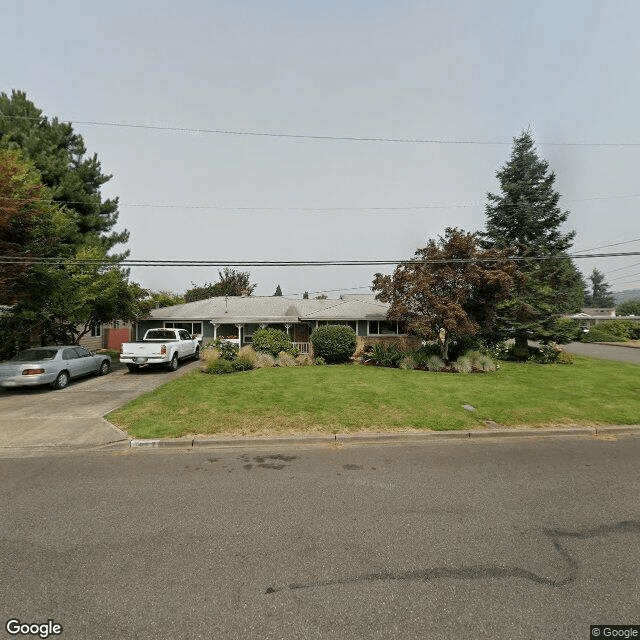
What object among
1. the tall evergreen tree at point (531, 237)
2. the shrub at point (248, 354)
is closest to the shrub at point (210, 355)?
the shrub at point (248, 354)

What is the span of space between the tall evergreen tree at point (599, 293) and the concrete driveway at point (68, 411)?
124212mm

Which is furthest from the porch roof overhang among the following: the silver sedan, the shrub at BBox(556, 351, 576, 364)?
the shrub at BBox(556, 351, 576, 364)

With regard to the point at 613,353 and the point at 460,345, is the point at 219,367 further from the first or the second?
the point at 613,353

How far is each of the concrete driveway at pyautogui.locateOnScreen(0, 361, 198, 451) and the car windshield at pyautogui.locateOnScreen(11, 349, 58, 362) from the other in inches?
44.6

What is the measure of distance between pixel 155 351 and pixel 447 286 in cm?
1392

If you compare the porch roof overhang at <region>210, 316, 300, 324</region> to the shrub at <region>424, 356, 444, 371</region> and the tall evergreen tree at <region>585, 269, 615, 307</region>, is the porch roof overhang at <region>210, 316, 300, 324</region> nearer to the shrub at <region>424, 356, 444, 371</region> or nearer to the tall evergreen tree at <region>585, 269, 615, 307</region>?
the shrub at <region>424, 356, 444, 371</region>

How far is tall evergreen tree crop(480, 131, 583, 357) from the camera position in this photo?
720 inches

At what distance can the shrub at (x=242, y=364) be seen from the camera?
14.2 meters

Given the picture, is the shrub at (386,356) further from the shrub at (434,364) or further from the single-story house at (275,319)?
the single-story house at (275,319)

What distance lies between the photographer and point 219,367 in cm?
1367

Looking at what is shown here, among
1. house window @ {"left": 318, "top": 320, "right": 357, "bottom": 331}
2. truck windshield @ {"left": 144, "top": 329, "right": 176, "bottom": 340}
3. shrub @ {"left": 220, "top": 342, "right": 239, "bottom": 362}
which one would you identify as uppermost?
house window @ {"left": 318, "top": 320, "right": 357, "bottom": 331}

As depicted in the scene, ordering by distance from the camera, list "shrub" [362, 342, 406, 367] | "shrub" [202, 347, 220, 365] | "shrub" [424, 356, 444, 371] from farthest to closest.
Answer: "shrub" [362, 342, 406, 367], "shrub" [202, 347, 220, 365], "shrub" [424, 356, 444, 371]

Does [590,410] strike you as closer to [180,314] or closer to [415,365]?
[415,365]

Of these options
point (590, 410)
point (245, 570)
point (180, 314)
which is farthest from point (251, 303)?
point (245, 570)
